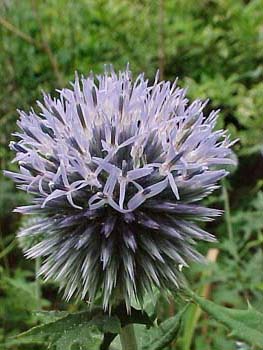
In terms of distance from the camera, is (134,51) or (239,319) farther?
(134,51)

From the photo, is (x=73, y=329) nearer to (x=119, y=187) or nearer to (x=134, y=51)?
(x=119, y=187)

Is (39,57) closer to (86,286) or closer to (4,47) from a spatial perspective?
(4,47)

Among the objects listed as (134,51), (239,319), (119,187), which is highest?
(134,51)

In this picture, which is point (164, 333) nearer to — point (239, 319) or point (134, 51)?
point (239, 319)

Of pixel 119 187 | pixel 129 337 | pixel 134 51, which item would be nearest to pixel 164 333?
pixel 129 337

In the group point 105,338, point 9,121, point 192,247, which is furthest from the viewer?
point 9,121

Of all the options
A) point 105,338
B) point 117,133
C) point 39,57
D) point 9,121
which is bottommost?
point 105,338

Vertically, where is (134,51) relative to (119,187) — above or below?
above

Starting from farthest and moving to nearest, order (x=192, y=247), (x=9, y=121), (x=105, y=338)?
1. (x=9, y=121)
2. (x=192, y=247)
3. (x=105, y=338)

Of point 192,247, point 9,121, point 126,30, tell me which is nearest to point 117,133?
point 192,247
